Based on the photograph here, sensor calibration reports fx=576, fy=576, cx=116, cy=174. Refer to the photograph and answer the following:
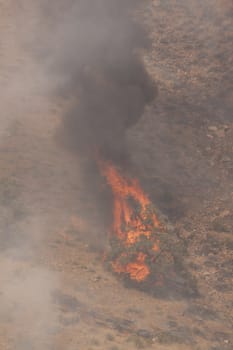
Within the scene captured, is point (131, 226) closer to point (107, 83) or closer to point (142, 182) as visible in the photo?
point (142, 182)

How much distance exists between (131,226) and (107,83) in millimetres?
5920

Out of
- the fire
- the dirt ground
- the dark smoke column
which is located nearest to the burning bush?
the fire

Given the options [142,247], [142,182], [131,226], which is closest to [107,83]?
[142,182]

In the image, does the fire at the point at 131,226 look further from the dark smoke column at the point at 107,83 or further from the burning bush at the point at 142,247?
the dark smoke column at the point at 107,83

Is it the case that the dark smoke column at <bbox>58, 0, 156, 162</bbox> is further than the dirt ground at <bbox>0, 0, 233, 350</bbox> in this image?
Yes

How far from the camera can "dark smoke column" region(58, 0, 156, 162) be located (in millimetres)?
21188

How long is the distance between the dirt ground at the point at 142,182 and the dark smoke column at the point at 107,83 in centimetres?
202

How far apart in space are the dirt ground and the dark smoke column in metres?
2.02

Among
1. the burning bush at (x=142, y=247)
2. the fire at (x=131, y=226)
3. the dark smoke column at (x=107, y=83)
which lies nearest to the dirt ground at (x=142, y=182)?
the burning bush at (x=142, y=247)

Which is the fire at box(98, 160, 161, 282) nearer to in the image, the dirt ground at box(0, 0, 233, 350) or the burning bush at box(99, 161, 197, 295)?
the burning bush at box(99, 161, 197, 295)

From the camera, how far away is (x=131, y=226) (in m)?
18.3

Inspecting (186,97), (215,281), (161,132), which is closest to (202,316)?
(215,281)

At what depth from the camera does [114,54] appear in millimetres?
22062

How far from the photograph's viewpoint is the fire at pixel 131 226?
17266 millimetres
